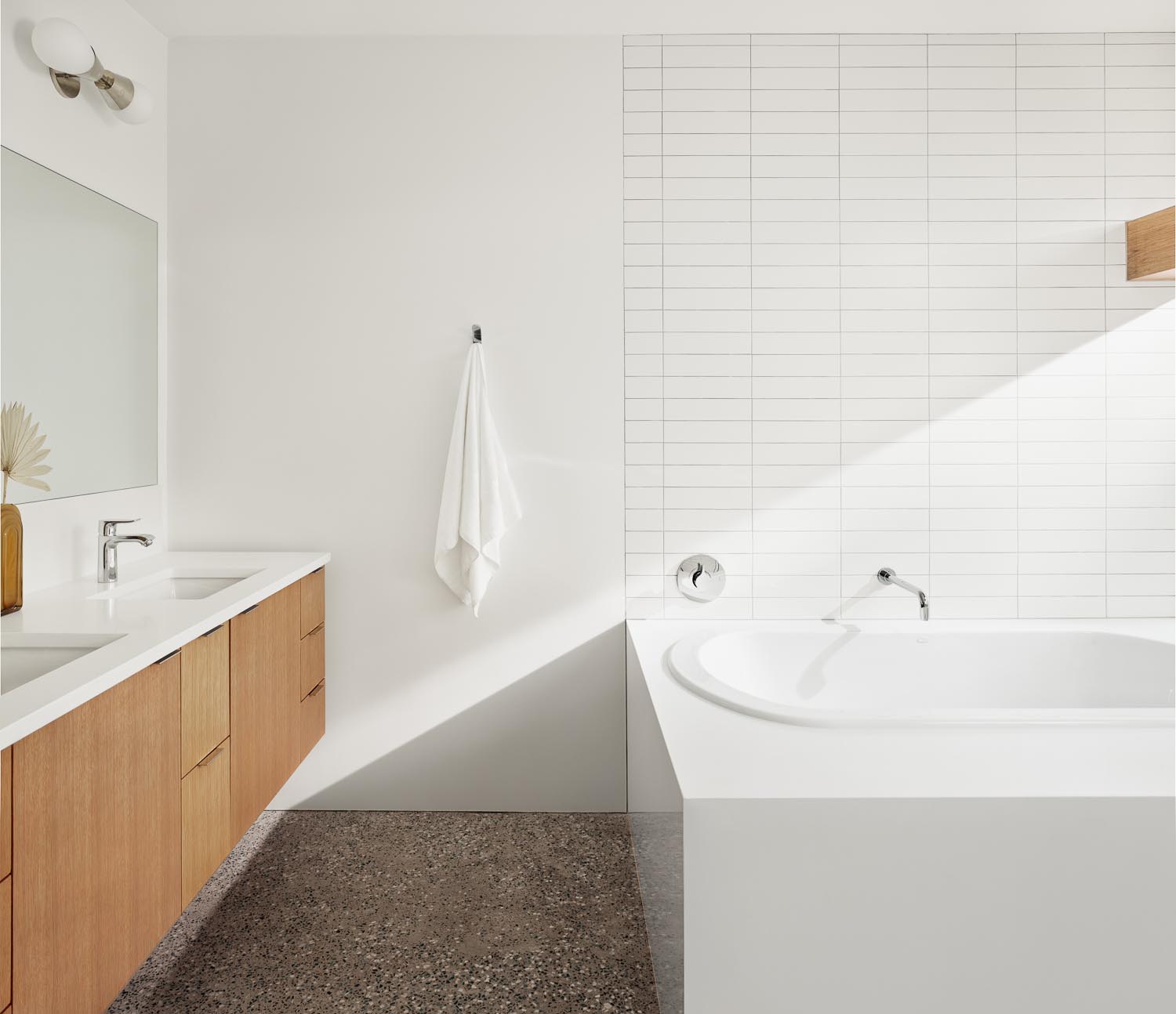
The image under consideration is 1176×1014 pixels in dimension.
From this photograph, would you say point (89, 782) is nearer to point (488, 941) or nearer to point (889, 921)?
point (488, 941)

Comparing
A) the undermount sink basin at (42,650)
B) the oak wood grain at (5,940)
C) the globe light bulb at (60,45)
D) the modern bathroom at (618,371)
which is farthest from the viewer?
the modern bathroom at (618,371)

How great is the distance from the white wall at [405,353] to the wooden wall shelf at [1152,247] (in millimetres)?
1620

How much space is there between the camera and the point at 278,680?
2150 millimetres

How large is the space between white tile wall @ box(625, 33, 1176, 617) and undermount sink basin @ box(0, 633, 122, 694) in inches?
60.8

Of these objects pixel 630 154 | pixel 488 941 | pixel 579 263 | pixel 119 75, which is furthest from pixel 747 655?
pixel 119 75

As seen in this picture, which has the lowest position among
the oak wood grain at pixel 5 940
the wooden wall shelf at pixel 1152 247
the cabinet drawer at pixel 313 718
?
the cabinet drawer at pixel 313 718

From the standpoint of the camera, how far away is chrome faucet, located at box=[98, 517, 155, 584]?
2.05 m

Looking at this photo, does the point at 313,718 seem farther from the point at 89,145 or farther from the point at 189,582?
the point at 89,145

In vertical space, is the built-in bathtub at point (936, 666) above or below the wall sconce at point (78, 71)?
below

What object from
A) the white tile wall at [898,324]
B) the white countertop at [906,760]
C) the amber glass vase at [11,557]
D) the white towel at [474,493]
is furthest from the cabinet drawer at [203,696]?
the white tile wall at [898,324]

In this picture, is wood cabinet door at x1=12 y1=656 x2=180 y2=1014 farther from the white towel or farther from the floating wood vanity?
the white towel

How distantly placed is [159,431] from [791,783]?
7.10 feet

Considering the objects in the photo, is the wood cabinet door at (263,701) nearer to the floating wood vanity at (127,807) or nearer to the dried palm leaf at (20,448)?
the floating wood vanity at (127,807)

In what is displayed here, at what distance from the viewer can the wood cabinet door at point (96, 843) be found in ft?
3.62
